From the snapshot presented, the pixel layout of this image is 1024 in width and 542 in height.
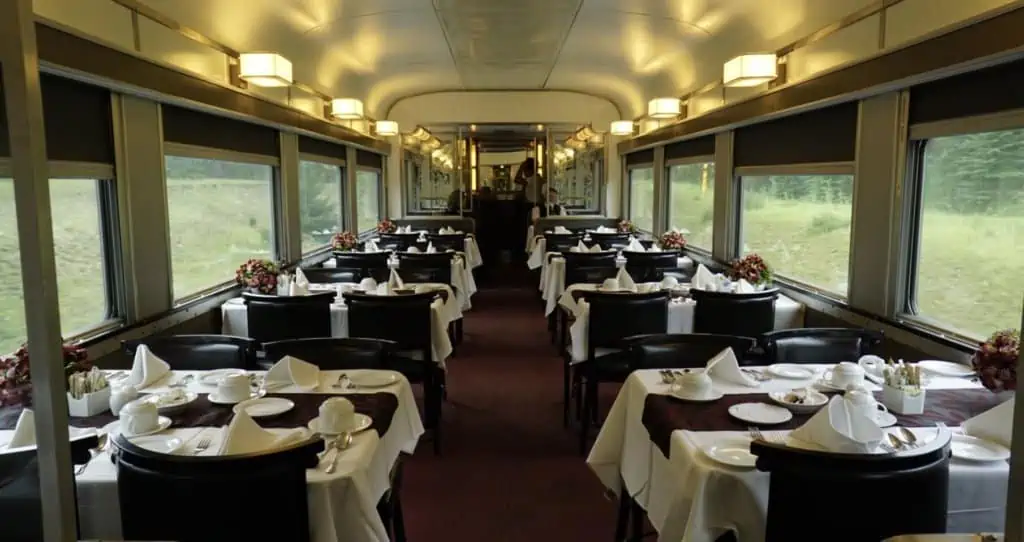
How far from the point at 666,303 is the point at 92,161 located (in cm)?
319

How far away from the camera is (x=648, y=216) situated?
38.0ft

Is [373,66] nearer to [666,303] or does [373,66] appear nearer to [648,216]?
[648,216]

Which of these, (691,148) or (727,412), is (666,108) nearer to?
(691,148)

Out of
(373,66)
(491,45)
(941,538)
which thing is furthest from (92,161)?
(373,66)

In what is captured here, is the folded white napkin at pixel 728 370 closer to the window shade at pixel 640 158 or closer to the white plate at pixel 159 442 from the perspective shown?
the white plate at pixel 159 442

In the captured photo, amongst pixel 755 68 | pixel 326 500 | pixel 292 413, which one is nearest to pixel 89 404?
pixel 292 413

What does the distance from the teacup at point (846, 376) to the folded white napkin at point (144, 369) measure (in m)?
2.64

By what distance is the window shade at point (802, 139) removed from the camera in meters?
4.72

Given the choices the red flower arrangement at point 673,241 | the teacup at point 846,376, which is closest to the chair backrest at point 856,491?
the teacup at point 846,376

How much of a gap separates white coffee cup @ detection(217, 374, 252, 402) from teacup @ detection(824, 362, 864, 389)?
2191 millimetres

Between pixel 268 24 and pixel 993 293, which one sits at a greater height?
pixel 268 24

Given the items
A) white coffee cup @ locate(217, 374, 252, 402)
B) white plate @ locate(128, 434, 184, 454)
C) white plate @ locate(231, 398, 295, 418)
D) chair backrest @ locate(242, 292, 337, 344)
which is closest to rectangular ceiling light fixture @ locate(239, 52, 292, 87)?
chair backrest @ locate(242, 292, 337, 344)

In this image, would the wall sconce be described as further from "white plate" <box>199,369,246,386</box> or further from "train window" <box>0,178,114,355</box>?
"white plate" <box>199,369,246,386</box>

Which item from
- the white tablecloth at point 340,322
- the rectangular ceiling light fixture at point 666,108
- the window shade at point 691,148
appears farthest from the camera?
the rectangular ceiling light fixture at point 666,108
